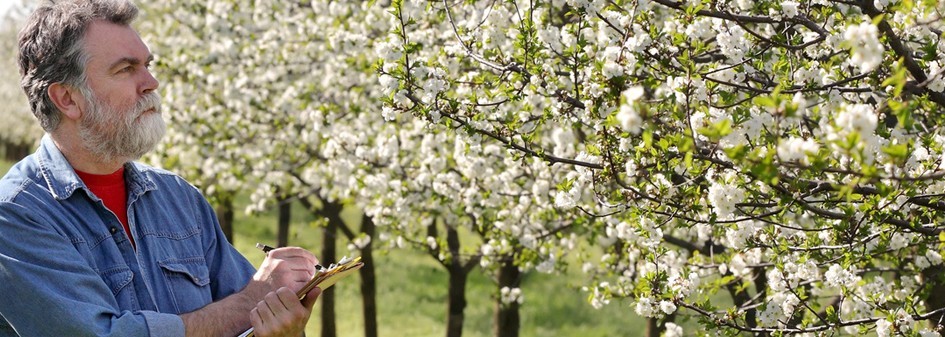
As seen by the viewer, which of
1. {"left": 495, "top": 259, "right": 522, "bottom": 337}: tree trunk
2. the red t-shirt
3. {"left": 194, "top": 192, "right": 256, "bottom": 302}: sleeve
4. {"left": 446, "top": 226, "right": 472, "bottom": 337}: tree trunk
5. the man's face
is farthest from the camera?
{"left": 446, "top": 226, "right": 472, "bottom": 337}: tree trunk

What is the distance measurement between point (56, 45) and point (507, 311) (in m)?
7.76

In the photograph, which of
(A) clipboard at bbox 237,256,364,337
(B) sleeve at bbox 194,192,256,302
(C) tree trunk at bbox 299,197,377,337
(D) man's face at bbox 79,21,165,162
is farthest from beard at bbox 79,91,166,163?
(C) tree trunk at bbox 299,197,377,337

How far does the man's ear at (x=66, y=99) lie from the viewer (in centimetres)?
331

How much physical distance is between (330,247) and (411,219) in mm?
4311

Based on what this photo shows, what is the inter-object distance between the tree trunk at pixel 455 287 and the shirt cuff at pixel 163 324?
23.8 feet

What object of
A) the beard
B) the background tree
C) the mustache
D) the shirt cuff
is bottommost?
the shirt cuff

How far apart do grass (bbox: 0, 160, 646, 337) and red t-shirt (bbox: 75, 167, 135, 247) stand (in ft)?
37.7

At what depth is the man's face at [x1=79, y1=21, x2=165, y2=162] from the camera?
3299 millimetres

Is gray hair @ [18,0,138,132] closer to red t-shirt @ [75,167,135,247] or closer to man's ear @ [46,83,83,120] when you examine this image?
man's ear @ [46,83,83,120]

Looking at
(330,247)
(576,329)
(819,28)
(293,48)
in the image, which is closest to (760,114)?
(819,28)

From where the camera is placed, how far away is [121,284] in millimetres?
3270

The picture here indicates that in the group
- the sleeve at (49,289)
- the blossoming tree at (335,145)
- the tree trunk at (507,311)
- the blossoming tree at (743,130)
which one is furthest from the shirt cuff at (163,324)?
the tree trunk at (507,311)

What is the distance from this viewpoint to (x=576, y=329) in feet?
55.5

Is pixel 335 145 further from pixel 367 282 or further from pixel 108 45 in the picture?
pixel 108 45
